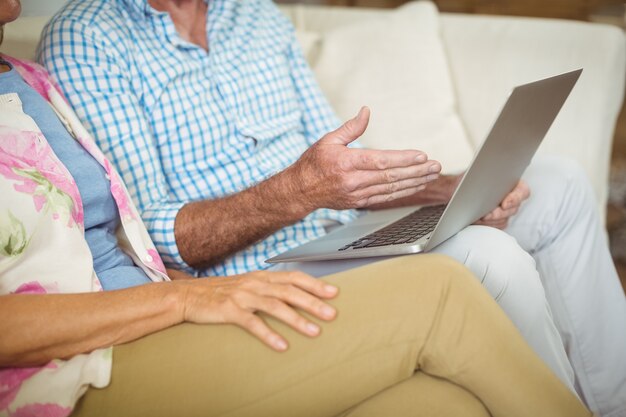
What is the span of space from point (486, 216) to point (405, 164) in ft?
1.24

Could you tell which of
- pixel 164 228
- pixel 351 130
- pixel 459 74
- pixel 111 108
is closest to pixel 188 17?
pixel 111 108

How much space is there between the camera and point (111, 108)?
115 centimetres

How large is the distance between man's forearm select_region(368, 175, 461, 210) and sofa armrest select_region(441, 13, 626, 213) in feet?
1.62

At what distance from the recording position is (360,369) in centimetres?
79

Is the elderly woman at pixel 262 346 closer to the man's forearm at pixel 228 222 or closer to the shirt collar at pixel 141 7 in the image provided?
the man's forearm at pixel 228 222

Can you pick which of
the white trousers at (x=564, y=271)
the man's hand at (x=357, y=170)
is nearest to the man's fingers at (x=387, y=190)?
the man's hand at (x=357, y=170)

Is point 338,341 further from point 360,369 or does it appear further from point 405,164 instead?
point 405,164

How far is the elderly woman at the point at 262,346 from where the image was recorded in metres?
0.76

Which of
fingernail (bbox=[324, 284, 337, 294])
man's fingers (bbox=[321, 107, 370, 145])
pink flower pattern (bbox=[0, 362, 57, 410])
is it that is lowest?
A: pink flower pattern (bbox=[0, 362, 57, 410])

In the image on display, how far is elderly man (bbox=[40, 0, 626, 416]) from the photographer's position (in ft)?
3.32

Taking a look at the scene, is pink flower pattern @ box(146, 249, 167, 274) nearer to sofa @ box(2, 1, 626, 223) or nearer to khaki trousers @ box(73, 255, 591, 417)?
khaki trousers @ box(73, 255, 591, 417)

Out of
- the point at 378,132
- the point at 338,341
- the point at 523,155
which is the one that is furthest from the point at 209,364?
the point at 378,132

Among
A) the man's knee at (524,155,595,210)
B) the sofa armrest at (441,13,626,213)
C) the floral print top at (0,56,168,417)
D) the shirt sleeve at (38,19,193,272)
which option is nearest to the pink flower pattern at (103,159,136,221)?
the floral print top at (0,56,168,417)

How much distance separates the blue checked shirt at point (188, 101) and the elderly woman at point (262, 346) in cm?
31
